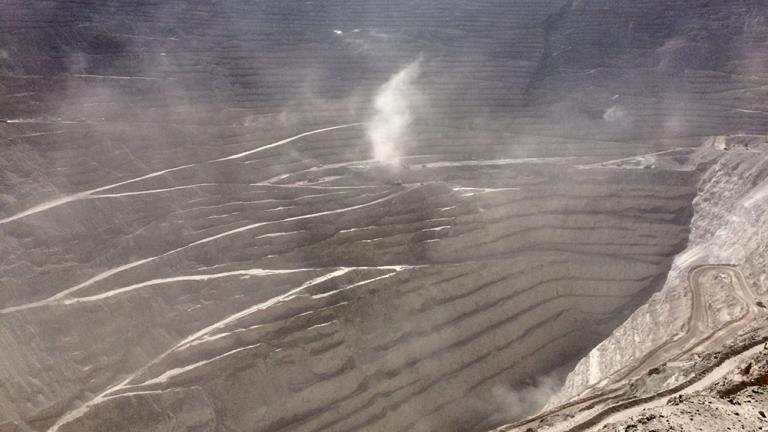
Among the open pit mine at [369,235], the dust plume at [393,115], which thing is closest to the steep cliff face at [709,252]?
the open pit mine at [369,235]

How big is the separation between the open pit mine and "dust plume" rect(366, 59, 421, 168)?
0.24m

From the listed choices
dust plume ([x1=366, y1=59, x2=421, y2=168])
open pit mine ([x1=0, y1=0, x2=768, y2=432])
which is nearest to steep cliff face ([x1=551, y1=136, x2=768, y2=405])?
open pit mine ([x1=0, y1=0, x2=768, y2=432])

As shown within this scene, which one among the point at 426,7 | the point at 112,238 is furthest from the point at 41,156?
the point at 426,7

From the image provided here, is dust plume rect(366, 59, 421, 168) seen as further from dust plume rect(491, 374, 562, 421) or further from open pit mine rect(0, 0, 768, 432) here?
dust plume rect(491, 374, 562, 421)

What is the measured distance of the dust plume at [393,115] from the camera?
26.2 m

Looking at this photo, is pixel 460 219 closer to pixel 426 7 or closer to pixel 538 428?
pixel 538 428

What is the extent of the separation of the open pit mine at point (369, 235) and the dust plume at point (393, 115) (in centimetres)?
24

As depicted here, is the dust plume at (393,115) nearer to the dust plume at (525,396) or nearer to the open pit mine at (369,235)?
the open pit mine at (369,235)

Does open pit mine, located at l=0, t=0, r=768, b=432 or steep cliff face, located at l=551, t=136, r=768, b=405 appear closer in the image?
open pit mine, located at l=0, t=0, r=768, b=432

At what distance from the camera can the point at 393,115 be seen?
96.6ft

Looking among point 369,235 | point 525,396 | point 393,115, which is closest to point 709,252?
point 525,396

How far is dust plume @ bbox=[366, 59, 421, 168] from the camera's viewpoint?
26.2m

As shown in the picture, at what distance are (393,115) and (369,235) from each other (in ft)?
40.6

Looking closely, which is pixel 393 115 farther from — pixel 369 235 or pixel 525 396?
pixel 525 396
